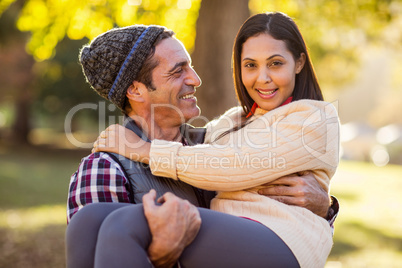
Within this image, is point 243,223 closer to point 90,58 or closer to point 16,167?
point 90,58

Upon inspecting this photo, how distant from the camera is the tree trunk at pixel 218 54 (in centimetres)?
498

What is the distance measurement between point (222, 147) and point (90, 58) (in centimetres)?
99

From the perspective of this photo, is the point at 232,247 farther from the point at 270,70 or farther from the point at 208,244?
the point at 270,70

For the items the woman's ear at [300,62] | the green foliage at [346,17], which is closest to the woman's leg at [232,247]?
the woman's ear at [300,62]

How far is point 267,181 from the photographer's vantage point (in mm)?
2326

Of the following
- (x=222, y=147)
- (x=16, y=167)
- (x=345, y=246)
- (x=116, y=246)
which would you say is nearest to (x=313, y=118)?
(x=222, y=147)

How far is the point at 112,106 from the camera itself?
10773 mm

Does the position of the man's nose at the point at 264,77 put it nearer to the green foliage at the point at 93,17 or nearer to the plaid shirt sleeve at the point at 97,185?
the plaid shirt sleeve at the point at 97,185

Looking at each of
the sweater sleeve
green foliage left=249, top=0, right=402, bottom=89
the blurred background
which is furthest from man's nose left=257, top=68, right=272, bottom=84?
green foliage left=249, top=0, right=402, bottom=89

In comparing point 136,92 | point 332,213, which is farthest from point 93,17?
point 332,213

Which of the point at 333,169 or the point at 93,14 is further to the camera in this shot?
the point at 93,14

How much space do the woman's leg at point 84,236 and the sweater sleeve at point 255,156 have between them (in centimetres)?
43

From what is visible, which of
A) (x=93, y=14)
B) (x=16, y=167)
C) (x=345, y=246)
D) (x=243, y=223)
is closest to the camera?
(x=243, y=223)

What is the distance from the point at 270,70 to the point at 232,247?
116 cm
